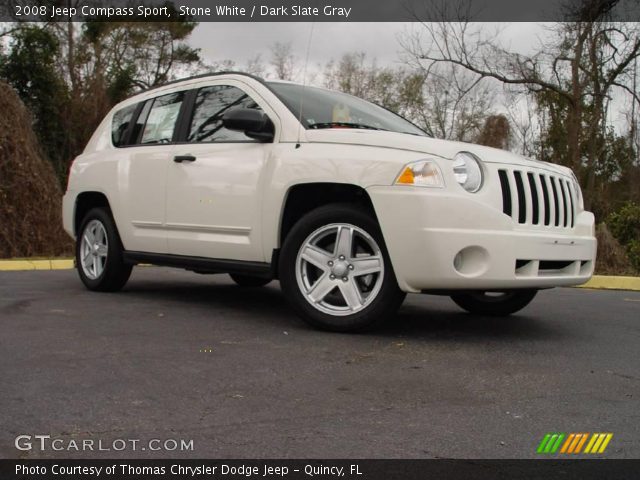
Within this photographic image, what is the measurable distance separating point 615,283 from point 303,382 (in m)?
6.11

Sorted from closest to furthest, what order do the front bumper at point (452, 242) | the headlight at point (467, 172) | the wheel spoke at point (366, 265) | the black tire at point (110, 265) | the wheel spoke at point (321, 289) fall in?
the front bumper at point (452, 242), the headlight at point (467, 172), the wheel spoke at point (366, 265), the wheel spoke at point (321, 289), the black tire at point (110, 265)

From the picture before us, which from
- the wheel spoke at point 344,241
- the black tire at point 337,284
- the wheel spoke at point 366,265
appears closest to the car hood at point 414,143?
the black tire at point 337,284

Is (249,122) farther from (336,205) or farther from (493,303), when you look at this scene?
(493,303)

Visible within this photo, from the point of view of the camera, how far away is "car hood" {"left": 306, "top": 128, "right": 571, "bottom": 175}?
4.33m

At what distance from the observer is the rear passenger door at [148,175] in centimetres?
580

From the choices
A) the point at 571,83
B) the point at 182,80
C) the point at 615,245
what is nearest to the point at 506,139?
the point at 571,83

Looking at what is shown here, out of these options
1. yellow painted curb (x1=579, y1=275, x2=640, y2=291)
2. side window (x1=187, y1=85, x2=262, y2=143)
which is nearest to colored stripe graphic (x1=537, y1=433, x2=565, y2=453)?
side window (x1=187, y1=85, x2=262, y2=143)

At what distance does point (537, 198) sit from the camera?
4.48 metres

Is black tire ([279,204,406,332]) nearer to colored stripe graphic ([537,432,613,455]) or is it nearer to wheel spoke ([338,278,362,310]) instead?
wheel spoke ([338,278,362,310])

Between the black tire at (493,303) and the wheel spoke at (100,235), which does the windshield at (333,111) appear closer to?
the black tire at (493,303)

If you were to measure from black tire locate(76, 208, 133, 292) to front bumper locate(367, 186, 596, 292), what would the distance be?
2.91m

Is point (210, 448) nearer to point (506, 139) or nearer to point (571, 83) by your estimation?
point (571, 83)
